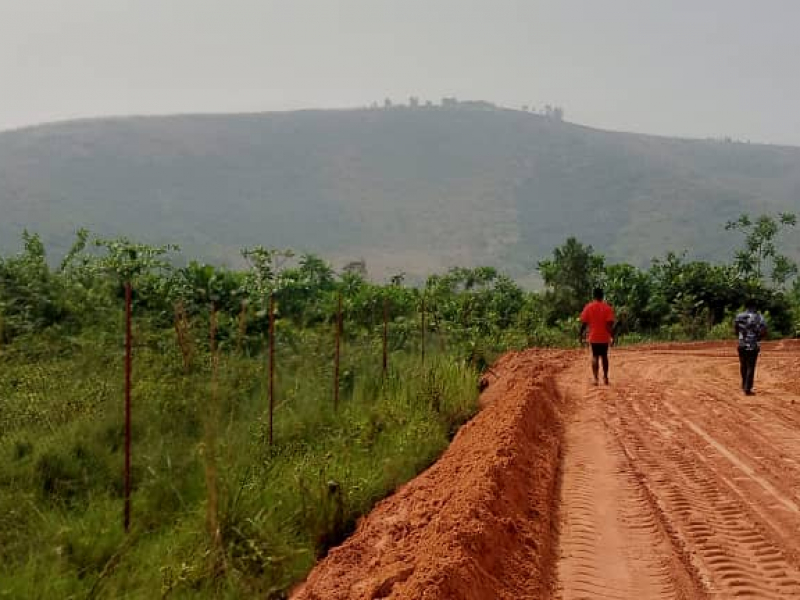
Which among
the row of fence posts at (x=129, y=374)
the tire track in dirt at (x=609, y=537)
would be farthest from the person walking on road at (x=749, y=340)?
the tire track in dirt at (x=609, y=537)

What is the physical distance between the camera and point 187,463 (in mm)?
8148

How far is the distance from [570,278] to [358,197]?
140 m

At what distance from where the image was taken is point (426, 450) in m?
10.1

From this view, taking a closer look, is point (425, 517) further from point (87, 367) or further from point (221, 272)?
point (221, 272)

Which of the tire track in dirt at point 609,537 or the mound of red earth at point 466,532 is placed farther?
the tire track in dirt at point 609,537

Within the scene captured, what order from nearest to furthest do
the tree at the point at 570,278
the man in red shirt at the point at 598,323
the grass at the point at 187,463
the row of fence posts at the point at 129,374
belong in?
the grass at the point at 187,463
the row of fence posts at the point at 129,374
the man in red shirt at the point at 598,323
the tree at the point at 570,278

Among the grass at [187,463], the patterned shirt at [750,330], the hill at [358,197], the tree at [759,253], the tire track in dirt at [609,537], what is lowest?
the tire track in dirt at [609,537]

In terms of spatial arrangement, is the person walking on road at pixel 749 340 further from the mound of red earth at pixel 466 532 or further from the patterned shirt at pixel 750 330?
the mound of red earth at pixel 466 532

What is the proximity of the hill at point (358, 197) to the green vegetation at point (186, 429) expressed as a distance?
86824 mm

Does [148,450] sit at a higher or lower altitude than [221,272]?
lower

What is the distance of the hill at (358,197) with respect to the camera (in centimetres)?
12825

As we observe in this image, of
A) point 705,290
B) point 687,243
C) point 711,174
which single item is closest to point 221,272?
point 705,290

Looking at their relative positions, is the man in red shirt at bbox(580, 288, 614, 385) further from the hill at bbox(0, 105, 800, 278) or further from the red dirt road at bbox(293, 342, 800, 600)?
the hill at bbox(0, 105, 800, 278)

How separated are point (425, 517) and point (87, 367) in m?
4.69
